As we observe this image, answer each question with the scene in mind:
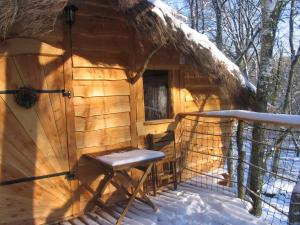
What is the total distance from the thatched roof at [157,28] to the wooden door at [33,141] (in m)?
0.32

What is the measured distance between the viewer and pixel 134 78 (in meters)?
4.39

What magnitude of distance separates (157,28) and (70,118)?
5.01 feet

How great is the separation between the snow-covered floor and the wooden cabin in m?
0.39

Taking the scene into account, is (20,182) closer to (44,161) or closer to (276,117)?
(44,161)

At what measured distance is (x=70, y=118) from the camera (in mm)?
3789

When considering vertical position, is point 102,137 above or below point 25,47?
below

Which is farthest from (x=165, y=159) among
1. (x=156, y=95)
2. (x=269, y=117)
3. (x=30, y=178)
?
(x=30, y=178)

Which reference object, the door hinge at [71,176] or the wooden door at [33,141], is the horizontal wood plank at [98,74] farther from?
the door hinge at [71,176]

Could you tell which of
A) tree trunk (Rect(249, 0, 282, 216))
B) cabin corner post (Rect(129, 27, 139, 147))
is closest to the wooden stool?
cabin corner post (Rect(129, 27, 139, 147))

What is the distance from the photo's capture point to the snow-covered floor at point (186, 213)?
368 cm

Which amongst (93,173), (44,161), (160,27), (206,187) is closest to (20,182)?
(44,161)

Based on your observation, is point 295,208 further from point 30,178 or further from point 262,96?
point 262,96

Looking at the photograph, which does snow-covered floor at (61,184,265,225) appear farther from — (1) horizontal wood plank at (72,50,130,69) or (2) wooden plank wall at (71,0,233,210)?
(1) horizontal wood plank at (72,50,130,69)

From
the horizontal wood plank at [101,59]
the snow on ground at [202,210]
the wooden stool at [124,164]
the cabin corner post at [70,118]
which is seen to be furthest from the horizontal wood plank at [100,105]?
the snow on ground at [202,210]
